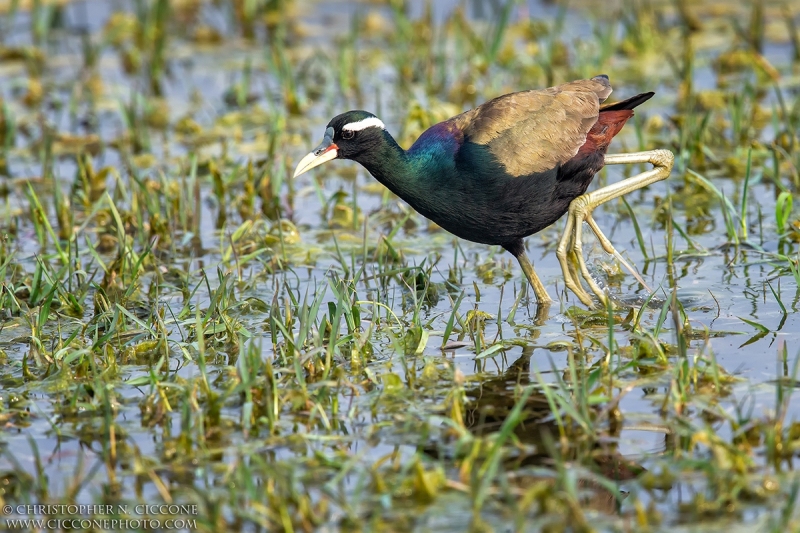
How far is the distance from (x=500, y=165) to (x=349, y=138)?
70 cm

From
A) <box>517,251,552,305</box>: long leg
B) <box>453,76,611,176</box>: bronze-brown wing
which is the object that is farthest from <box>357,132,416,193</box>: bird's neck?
<box>517,251,552,305</box>: long leg

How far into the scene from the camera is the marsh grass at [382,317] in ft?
11.9

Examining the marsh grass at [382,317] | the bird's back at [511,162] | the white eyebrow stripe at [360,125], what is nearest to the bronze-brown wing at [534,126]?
the bird's back at [511,162]

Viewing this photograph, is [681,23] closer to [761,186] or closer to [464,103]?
[464,103]

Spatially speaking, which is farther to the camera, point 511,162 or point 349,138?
point 349,138

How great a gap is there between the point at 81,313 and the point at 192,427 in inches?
58.3

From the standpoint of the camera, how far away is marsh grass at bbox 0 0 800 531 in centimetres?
363

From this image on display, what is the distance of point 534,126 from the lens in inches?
215

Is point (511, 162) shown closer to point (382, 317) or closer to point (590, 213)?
point (590, 213)

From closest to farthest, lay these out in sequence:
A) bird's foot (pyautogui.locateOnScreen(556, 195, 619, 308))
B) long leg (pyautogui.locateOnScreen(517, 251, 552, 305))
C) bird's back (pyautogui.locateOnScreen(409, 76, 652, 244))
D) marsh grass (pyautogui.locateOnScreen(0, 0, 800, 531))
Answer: marsh grass (pyautogui.locateOnScreen(0, 0, 800, 531)) < bird's back (pyautogui.locateOnScreen(409, 76, 652, 244)) < bird's foot (pyautogui.locateOnScreen(556, 195, 619, 308)) < long leg (pyautogui.locateOnScreen(517, 251, 552, 305))

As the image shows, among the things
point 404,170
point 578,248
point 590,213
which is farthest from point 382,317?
point 590,213

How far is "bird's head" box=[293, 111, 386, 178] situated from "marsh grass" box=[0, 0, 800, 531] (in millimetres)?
552

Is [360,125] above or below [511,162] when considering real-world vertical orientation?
above

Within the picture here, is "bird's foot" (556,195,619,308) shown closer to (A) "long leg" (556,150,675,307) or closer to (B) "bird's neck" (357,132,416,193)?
(A) "long leg" (556,150,675,307)
